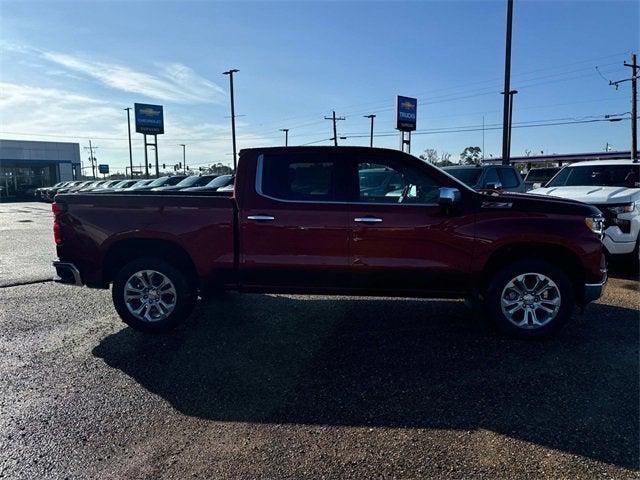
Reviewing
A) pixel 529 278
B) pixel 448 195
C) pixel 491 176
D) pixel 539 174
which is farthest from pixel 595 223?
pixel 539 174

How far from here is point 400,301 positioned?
670 cm

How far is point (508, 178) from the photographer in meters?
12.4

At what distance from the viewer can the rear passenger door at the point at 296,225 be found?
515 centimetres

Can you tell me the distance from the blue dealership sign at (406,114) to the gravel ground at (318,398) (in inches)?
1400

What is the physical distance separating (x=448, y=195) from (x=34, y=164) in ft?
211

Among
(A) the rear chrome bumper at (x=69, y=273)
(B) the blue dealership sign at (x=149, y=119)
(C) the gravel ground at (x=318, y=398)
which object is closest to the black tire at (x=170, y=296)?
(C) the gravel ground at (x=318, y=398)

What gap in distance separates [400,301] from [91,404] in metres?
3.99

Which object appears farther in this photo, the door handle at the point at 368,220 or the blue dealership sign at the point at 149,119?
the blue dealership sign at the point at 149,119

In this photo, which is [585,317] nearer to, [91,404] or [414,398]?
[414,398]

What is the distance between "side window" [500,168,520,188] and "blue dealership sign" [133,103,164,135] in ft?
147

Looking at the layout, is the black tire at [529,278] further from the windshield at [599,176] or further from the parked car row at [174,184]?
the parked car row at [174,184]

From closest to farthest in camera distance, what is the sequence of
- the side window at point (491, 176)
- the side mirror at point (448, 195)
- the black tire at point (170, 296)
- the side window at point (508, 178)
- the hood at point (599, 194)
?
the side mirror at point (448, 195)
the black tire at point (170, 296)
the hood at point (599, 194)
the side window at point (491, 176)
the side window at point (508, 178)

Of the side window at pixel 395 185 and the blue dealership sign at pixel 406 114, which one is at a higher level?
the blue dealership sign at pixel 406 114

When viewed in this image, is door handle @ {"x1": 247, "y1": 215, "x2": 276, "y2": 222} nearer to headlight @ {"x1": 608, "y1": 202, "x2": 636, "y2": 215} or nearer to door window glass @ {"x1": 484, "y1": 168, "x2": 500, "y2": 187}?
headlight @ {"x1": 608, "y1": 202, "x2": 636, "y2": 215}
